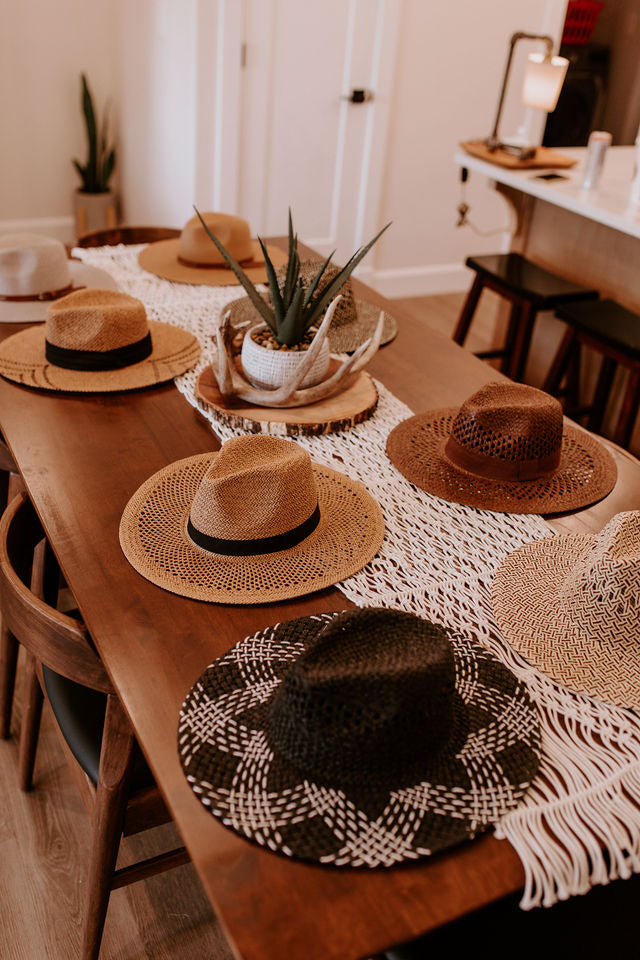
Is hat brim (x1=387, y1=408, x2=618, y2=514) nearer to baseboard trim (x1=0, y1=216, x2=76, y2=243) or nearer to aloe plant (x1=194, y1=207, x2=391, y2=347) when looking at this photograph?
aloe plant (x1=194, y1=207, x2=391, y2=347)

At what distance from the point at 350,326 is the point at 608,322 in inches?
40.3

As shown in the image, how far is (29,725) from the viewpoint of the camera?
1692mm

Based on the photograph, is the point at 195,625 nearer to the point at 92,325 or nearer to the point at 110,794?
the point at 110,794

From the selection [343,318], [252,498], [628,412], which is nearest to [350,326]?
[343,318]

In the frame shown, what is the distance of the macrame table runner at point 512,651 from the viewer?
87cm

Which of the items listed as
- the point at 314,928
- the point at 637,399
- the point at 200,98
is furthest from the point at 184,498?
the point at 200,98

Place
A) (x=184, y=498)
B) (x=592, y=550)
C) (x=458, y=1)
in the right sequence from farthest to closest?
(x=458, y=1) → (x=184, y=498) → (x=592, y=550)

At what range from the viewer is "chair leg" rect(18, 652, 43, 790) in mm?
1645

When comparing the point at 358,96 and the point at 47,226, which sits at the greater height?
the point at 358,96

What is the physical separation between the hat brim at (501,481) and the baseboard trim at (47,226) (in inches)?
139

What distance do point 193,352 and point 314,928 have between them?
1344 mm

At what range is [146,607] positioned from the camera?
3.78ft

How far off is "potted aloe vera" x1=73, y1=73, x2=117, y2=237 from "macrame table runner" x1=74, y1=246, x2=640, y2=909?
2939 mm

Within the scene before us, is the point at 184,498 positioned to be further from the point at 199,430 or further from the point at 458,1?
the point at 458,1
